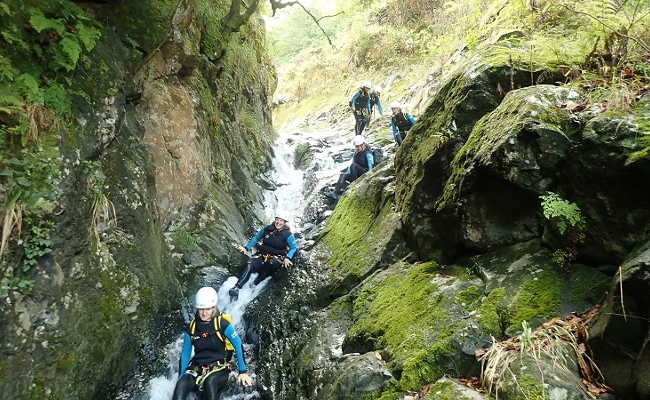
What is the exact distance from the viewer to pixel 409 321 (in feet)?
14.8

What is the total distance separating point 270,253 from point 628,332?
6.44 meters

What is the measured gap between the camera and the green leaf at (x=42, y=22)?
4.31 metres

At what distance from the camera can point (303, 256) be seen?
27.0ft

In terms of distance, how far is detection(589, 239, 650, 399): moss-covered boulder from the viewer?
261 cm


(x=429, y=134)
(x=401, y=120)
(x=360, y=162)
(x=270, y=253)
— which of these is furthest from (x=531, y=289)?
(x=401, y=120)

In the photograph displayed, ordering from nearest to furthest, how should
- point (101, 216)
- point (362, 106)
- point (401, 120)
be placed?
point (101, 216)
point (401, 120)
point (362, 106)

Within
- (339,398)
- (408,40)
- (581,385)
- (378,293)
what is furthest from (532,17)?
(408,40)

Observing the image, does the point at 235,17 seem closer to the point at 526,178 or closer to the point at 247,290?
→ the point at 247,290

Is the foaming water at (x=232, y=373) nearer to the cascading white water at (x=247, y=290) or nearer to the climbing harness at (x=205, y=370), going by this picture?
the cascading white water at (x=247, y=290)

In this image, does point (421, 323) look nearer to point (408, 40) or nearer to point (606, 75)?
point (606, 75)

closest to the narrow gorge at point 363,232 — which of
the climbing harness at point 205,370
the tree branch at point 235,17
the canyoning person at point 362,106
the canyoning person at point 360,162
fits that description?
the climbing harness at point 205,370

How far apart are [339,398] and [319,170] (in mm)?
10668

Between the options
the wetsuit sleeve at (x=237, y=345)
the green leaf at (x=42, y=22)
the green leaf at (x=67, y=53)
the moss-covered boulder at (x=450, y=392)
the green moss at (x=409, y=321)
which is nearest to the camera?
the moss-covered boulder at (x=450, y=392)

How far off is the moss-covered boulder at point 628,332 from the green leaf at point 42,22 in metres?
5.98
